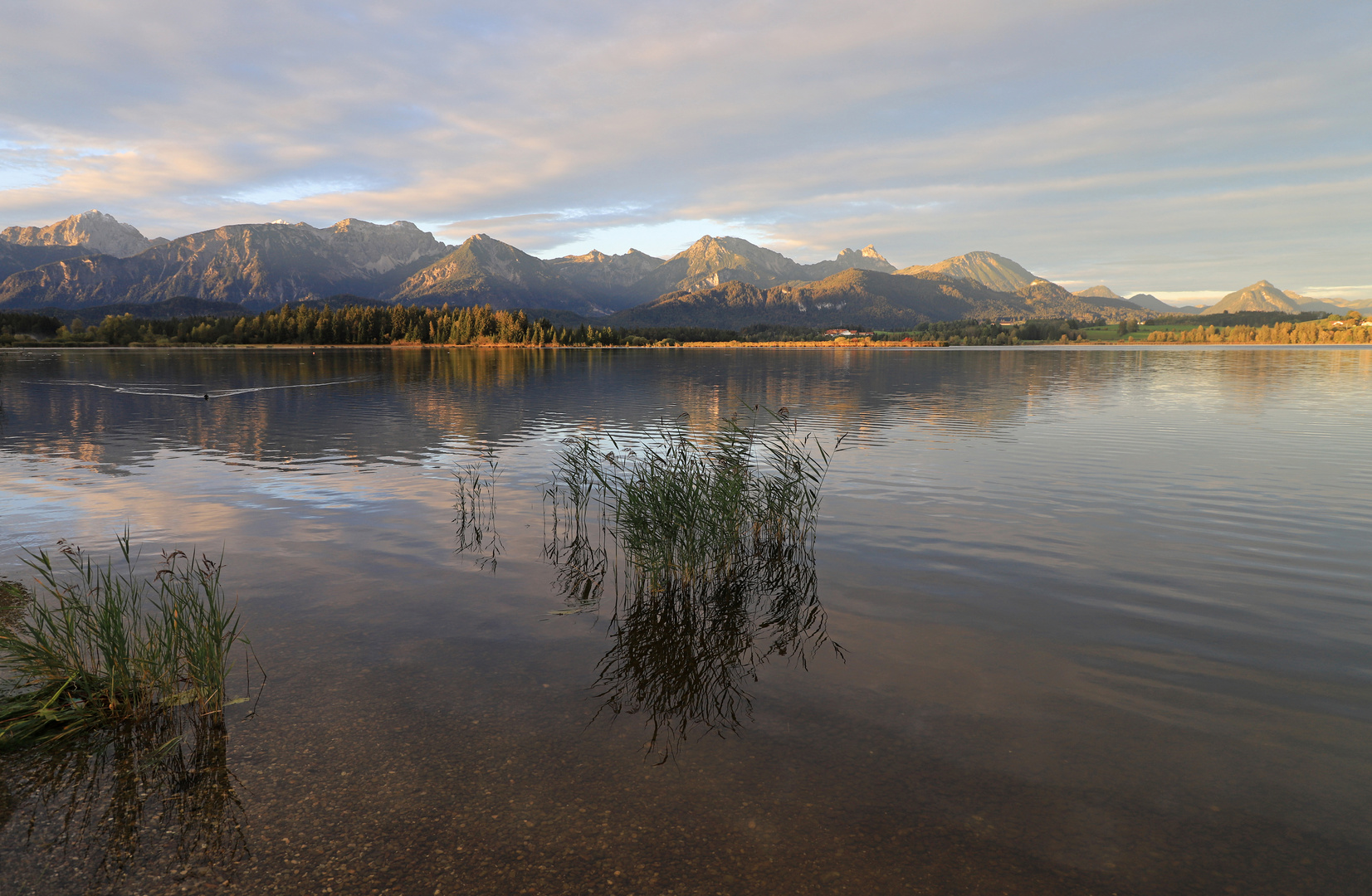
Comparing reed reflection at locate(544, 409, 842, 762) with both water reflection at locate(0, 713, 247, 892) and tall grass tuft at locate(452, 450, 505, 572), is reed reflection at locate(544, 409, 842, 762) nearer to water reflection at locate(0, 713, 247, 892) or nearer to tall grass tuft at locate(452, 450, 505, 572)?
tall grass tuft at locate(452, 450, 505, 572)

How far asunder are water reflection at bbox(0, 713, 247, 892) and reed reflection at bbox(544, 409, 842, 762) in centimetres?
507

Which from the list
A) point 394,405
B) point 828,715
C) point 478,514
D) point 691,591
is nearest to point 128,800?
point 828,715

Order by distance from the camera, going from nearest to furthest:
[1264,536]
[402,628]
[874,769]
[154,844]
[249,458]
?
[154,844]
[874,769]
[402,628]
[1264,536]
[249,458]

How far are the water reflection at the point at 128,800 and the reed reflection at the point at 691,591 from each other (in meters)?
5.07

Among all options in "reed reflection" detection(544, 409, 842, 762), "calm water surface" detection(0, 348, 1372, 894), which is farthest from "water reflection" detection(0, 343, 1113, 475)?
"reed reflection" detection(544, 409, 842, 762)

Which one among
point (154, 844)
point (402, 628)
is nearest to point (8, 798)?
point (154, 844)

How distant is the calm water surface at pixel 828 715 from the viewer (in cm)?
745

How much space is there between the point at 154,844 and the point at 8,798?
2.37 meters

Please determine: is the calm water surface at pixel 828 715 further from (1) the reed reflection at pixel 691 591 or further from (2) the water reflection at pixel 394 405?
(2) the water reflection at pixel 394 405

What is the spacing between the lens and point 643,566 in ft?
52.3

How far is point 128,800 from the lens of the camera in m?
8.20

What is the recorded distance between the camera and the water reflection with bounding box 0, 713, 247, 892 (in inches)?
289

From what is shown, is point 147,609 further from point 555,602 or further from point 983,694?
point 983,694

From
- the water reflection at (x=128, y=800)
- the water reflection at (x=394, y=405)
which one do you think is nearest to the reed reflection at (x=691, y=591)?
the water reflection at (x=128, y=800)
